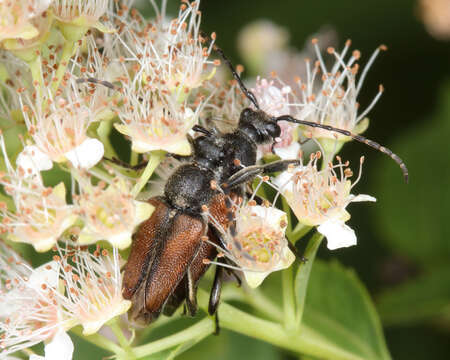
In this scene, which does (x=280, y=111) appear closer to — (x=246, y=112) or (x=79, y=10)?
(x=246, y=112)

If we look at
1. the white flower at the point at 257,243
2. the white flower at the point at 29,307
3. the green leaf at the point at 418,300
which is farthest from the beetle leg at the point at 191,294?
the green leaf at the point at 418,300

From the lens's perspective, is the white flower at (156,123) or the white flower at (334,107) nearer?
the white flower at (156,123)

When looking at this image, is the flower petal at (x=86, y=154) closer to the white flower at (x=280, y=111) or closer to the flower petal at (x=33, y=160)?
the flower petal at (x=33, y=160)

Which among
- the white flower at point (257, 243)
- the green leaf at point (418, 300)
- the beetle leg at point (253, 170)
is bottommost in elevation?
the green leaf at point (418, 300)

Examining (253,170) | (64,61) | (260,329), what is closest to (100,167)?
(64,61)

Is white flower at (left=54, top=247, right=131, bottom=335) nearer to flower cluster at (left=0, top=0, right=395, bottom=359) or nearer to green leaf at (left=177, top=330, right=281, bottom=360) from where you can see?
flower cluster at (left=0, top=0, right=395, bottom=359)

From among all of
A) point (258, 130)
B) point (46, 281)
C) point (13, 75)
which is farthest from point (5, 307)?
point (258, 130)
